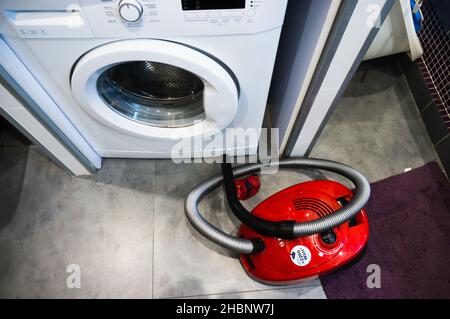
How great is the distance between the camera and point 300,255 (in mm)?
1018

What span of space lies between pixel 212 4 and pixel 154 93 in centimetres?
46

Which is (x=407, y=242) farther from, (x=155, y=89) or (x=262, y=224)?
(x=155, y=89)

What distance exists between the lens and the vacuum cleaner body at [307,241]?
1014mm

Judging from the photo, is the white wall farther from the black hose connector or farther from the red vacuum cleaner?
the black hose connector

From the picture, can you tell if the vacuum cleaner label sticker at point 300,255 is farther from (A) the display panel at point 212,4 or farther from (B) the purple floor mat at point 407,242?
(A) the display panel at point 212,4

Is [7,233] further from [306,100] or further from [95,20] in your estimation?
[306,100]

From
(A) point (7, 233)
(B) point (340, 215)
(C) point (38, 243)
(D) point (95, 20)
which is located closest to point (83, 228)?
(C) point (38, 243)

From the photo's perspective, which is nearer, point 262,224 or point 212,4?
point 212,4

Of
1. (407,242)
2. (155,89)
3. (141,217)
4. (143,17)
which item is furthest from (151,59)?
(407,242)

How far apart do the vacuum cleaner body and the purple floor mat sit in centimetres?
21

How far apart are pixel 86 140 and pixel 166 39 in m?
0.66

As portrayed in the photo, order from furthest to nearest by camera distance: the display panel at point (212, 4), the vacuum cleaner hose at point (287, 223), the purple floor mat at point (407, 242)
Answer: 1. the purple floor mat at point (407, 242)
2. the vacuum cleaner hose at point (287, 223)
3. the display panel at point (212, 4)

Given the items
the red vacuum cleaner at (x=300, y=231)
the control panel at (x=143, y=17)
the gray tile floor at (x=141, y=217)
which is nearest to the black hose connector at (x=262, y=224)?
the red vacuum cleaner at (x=300, y=231)

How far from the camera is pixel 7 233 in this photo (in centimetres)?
126
